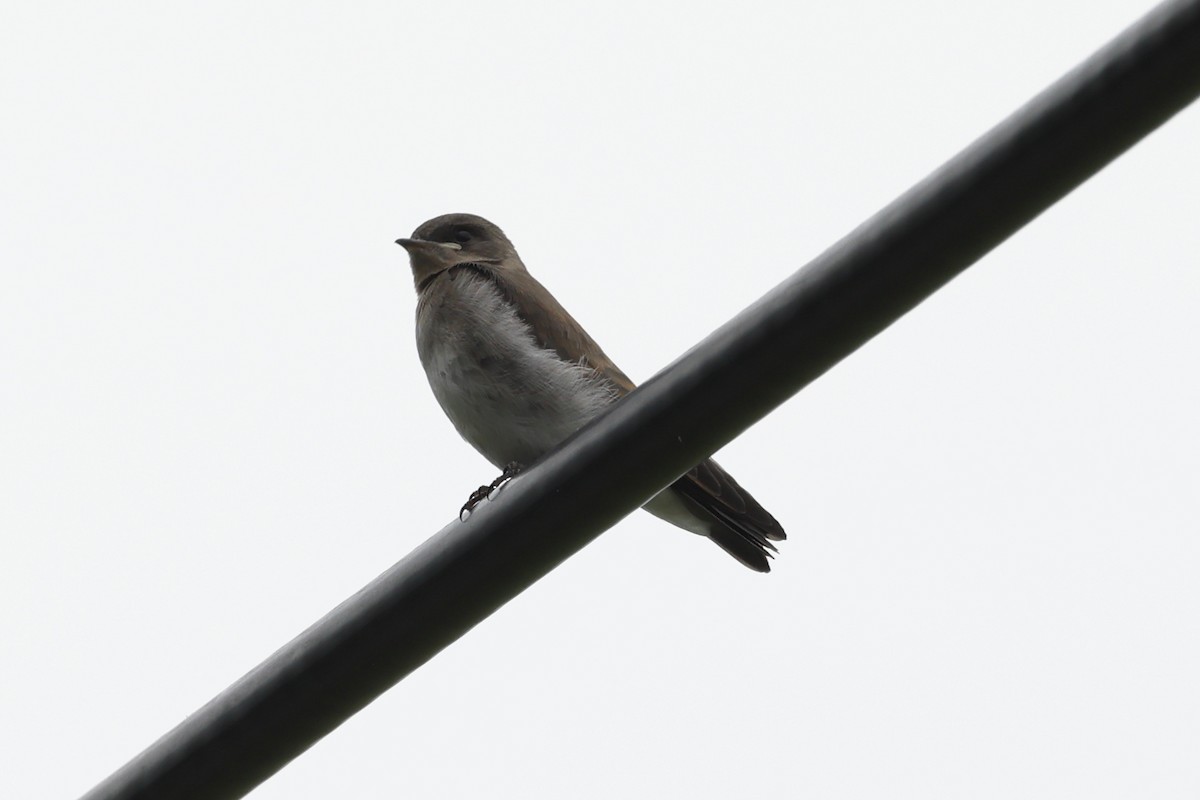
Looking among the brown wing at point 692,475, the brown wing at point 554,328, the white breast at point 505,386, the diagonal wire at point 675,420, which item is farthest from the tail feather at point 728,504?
the diagonal wire at point 675,420

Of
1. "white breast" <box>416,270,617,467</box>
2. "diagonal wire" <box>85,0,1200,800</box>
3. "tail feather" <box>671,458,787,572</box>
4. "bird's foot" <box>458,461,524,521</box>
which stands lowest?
"diagonal wire" <box>85,0,1200,800</box>

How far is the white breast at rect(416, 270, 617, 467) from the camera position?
5.80m

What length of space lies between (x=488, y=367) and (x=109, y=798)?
9.60 ft

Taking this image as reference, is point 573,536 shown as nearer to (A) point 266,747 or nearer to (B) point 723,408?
(B) point 723,408

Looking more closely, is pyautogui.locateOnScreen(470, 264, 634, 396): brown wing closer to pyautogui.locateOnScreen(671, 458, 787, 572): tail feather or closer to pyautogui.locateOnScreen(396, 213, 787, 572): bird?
pyautogui.locateOnScreen(396, 213, 787, 572): bird

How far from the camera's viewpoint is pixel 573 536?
2990mm

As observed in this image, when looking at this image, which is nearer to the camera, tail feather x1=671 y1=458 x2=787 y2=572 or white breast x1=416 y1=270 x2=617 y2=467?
tail feather x1=671 y1=458 x2=787 y2=572

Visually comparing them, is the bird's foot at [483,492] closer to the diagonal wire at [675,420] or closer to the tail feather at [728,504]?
the tail feather at [728,504]

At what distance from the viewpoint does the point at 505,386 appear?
5.81m

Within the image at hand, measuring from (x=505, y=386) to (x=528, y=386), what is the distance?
8 cm

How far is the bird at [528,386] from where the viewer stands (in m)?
5.39

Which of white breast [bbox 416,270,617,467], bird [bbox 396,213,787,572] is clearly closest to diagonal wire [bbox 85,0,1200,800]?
bird [bbox 396,213,787,572]

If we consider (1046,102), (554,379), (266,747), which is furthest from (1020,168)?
(554,379)

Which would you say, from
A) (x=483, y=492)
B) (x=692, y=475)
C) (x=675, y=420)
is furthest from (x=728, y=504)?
(x=675, y=420)
